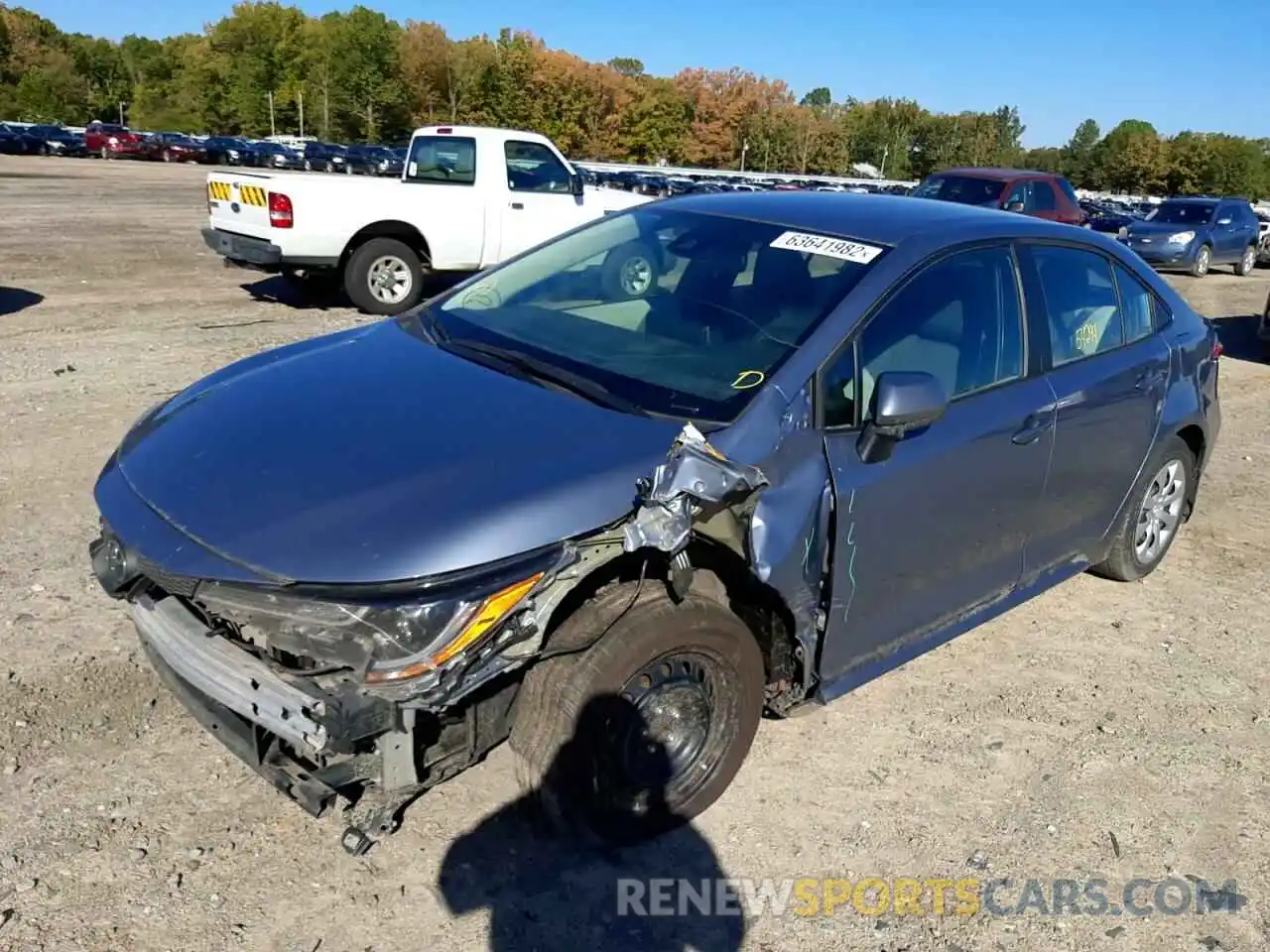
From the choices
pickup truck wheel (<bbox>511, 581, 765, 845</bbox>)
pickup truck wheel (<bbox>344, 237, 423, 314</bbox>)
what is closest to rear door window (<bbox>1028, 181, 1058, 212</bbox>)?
pickup truck wheel (<bbox>344, 237, 423, 314</bbox>)

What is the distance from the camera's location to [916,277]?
11.4ft

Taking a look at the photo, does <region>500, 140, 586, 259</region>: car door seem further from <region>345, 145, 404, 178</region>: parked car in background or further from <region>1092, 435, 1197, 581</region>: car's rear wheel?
<region>345, 145, 404, 178</region>: parked car in background

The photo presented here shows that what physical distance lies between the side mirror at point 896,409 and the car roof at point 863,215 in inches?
26.3

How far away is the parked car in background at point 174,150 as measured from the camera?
52.5 meters

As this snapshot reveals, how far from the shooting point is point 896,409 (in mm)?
3018

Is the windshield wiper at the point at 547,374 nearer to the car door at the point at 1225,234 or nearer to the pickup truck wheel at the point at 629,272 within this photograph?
the pickup truck wheel at the point at 629,272

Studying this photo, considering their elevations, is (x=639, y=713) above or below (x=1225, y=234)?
below

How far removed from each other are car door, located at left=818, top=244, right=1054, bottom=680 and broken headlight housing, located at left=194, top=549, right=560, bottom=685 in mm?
1181

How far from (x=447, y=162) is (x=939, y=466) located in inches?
354

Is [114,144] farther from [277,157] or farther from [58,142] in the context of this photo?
[277,157]

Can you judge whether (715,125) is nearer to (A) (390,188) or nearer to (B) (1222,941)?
(A) (390,188)

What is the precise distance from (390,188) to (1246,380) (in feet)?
28.8

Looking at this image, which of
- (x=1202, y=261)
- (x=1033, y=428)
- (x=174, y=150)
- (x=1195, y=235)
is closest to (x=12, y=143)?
(x=174, y=150)

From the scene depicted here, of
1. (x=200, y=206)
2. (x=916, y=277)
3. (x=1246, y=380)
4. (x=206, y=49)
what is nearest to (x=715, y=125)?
(x=206, y=49)
